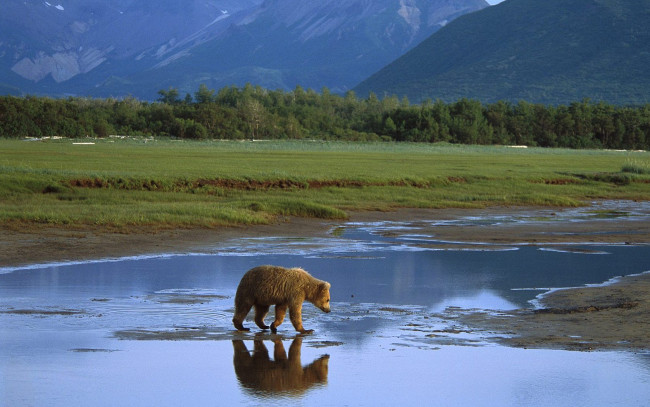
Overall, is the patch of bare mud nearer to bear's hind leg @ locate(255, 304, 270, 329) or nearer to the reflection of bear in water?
the reflection of bear in water

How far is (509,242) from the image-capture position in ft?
90.3

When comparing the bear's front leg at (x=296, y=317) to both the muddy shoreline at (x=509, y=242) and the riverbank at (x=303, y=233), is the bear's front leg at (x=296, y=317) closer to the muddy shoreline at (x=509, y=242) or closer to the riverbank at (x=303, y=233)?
the muddy shoreline at (x=509, y=242)

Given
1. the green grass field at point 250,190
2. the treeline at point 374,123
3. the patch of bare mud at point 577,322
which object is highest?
the treeline at point 374,123

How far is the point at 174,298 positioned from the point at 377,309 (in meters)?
3.26

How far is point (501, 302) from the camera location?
55.8 feet

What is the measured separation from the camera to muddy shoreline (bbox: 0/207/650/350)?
13875mm

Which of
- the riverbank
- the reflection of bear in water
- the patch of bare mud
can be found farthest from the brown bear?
the riverbank

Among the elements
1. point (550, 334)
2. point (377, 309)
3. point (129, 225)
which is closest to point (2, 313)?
point (377, 309)

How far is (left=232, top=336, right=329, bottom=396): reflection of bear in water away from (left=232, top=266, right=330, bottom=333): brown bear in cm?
57

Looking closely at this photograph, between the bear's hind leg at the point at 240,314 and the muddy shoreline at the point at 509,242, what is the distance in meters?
3.17

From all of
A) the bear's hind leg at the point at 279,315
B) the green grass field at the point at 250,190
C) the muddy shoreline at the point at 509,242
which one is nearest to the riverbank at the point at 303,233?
the muddy shoreline at the point at 509,242

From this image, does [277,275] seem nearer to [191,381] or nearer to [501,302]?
[191,381]

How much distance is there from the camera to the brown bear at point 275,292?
13.2 m

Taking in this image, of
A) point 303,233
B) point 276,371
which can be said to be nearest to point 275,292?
point 276,371
